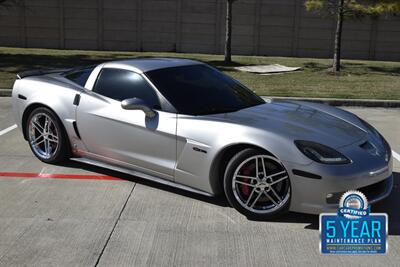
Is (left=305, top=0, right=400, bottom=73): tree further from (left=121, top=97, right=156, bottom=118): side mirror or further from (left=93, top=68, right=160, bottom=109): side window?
(left=121, top=97, right=156, bottom=118): side mirror

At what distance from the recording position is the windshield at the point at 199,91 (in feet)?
16.6

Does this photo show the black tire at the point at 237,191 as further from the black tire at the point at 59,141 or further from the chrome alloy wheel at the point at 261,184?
the black tire at the point at 59,141

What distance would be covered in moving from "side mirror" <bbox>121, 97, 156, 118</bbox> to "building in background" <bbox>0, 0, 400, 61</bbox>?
21.7 m

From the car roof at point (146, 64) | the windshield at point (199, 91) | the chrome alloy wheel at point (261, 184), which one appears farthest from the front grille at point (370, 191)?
the car roof at point (146, 64)

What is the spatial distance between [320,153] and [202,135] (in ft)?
3.51

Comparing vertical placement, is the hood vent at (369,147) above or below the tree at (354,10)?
below

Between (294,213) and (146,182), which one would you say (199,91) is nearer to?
(146,182)

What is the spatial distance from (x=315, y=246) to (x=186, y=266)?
1.07 meters

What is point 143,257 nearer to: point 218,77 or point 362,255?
point 362,255

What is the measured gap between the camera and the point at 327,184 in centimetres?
413

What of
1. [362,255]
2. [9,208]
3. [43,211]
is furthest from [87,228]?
[362,255]

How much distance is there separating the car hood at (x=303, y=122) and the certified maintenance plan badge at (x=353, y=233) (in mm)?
650

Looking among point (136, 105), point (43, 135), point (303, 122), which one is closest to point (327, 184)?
point (303, 122)

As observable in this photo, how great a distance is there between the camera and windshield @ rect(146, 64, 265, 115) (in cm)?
506
